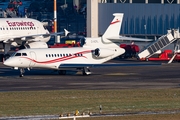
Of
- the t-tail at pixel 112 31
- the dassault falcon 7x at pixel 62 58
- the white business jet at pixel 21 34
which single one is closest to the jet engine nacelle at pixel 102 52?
the dassault falcon 7x at pixel 62 58

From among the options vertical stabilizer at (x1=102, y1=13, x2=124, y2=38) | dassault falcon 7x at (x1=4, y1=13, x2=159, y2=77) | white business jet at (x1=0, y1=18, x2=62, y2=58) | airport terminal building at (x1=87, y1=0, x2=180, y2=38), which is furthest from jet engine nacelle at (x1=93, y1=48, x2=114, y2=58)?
airport terminal building at (x1=87, y1=0, x2=180, y2=38)

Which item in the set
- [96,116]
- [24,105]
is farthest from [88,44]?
[96,116]

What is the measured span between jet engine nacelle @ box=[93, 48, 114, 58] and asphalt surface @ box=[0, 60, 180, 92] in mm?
1511

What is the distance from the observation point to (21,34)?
255ft

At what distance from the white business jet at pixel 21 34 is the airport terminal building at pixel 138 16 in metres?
12.8

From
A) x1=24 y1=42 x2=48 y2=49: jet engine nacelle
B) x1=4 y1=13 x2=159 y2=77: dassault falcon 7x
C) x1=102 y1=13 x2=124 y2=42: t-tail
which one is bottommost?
x1=24 y1=42 x2=48 y2=49: jet engine nacelle

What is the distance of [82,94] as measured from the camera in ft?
135

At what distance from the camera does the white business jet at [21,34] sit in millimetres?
75875

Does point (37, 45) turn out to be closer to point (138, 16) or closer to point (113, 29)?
point (113, 29)

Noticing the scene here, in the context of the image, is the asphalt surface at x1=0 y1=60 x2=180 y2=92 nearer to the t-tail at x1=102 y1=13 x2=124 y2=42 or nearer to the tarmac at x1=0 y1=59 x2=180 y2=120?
the tarmac at x1=0 y1=59 x2=180 y2=120

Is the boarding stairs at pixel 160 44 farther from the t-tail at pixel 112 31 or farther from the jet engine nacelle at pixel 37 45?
the t-tail at pixel 112 31

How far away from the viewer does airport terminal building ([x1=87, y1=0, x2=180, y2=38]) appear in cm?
8420

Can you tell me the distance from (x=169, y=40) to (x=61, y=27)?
2370 inches

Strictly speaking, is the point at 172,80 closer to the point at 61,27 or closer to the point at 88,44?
the point at 88,44
